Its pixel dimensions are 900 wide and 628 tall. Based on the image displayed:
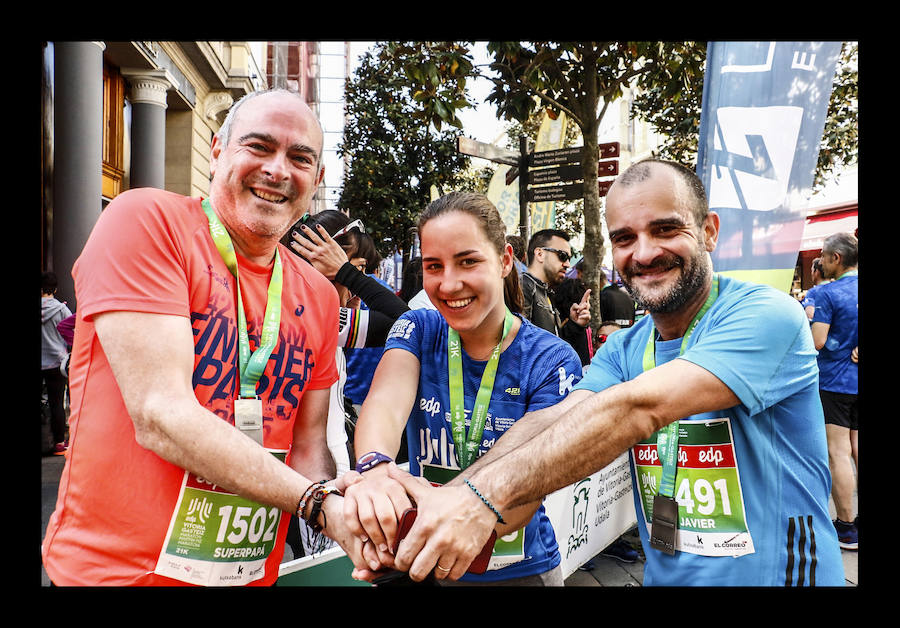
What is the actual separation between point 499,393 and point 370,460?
511mm

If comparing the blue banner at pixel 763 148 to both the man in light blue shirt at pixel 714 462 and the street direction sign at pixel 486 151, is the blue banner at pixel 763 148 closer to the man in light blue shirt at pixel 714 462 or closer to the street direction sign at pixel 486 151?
the man in light blue shirt at pixel 714 462

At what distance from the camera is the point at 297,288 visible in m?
2.16

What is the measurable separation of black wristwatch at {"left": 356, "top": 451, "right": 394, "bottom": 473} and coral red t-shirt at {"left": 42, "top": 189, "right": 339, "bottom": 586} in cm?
49

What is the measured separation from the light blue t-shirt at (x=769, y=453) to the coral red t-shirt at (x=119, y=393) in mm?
1216

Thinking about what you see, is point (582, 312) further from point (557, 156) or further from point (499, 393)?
point (499, 393)

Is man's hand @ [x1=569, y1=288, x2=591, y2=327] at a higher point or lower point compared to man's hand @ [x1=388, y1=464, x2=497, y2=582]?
higher

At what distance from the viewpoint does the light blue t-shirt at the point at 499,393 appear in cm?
226

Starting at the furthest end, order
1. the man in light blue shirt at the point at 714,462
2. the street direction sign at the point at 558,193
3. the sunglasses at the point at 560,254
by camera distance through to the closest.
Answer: the street direction sign at the point at 558,193, the sunglasses at the point at 560,254, the man in light blue shirt at the point at 714,462

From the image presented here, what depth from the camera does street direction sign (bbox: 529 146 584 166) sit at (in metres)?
7.36

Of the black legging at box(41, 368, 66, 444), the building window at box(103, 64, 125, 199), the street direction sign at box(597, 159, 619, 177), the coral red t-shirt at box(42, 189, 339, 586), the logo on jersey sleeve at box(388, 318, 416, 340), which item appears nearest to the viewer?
the coral red t-shirt at box(42, 189, 339, 586)

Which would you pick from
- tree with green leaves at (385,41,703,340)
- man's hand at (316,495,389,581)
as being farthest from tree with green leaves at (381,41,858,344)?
man's hand at (316,495,389,581)

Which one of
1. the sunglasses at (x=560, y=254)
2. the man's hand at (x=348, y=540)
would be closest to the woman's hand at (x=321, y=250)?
the man's hand at (x=348, y=540)

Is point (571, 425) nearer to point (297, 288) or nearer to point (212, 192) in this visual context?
point (297, 288)

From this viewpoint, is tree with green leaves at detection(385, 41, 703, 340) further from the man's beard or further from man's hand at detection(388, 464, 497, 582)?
man's hand at detection(388, 464, 497, 582)
